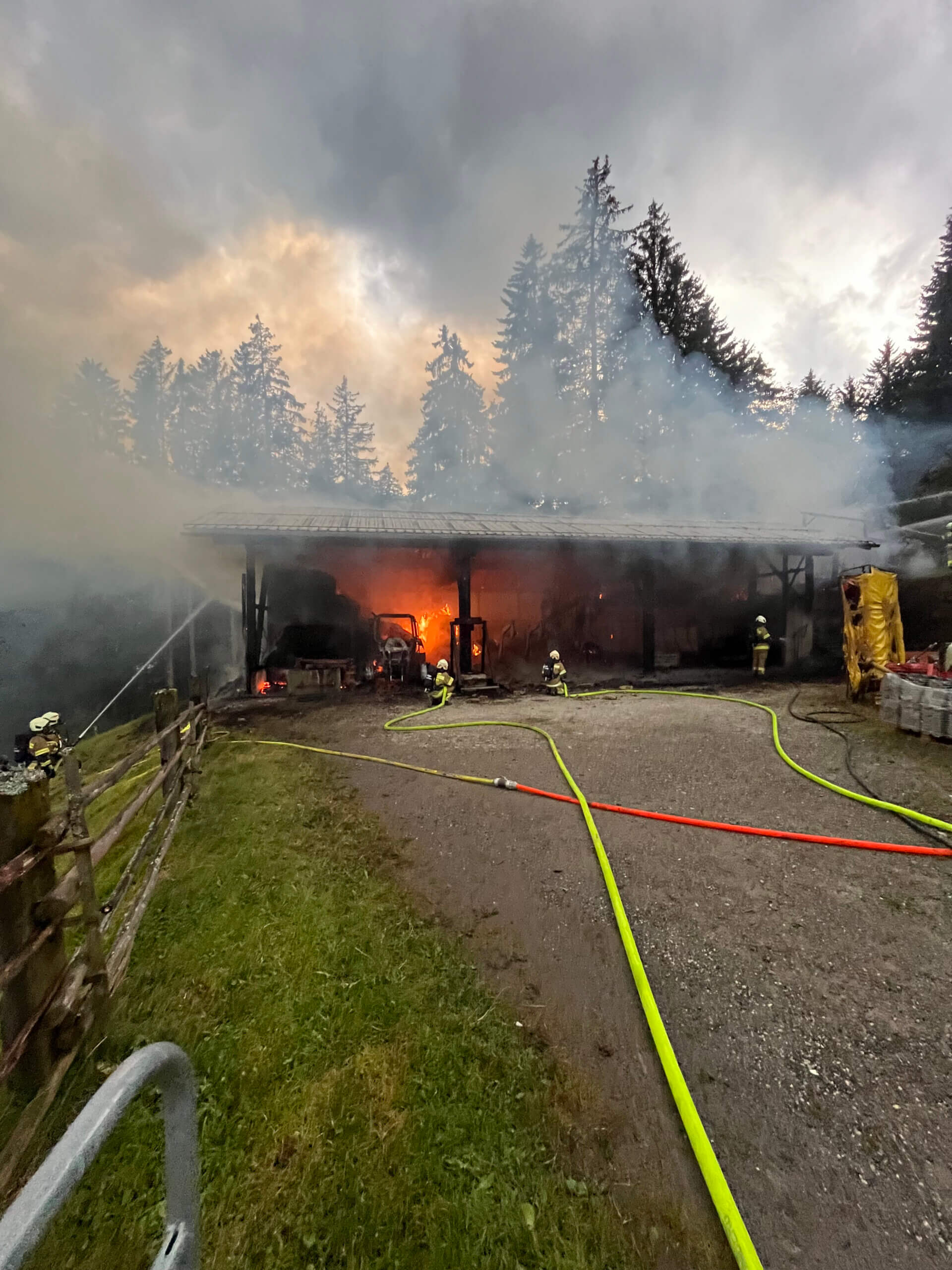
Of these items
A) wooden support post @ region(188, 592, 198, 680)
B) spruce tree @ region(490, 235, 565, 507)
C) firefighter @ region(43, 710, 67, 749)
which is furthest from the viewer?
spruce tree @ region(490, 235, 565, 507)

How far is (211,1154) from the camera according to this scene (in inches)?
77.4

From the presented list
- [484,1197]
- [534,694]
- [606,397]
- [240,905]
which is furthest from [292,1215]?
[606,397]

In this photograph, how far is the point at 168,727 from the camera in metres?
4.77

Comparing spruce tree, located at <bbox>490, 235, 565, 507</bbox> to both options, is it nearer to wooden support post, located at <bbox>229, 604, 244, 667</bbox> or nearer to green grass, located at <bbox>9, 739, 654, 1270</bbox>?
wooden support post, located at <bbox>229, 604, 244, 667</bbox>

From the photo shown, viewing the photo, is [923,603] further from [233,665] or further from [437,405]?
[437,405]

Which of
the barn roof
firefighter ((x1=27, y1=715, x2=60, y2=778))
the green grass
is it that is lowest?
the green grass

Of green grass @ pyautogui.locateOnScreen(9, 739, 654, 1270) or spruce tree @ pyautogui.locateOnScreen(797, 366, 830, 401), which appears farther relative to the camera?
spruce tree @ pyautogui.locateOnScreen(797, 366, 830, 401)

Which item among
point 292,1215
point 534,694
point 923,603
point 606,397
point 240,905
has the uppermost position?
point 606,397

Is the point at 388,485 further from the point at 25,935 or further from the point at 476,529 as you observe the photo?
the point at 25,935

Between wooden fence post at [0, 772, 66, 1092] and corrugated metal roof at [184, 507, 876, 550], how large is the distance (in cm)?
883

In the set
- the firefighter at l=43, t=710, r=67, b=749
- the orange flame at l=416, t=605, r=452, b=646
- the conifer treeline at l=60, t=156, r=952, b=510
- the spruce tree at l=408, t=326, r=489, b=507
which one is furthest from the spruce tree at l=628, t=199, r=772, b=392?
the firefighter at l=43, t=710, r=67, b=749

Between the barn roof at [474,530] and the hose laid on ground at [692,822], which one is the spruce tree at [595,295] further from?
the hose laid on ground at [692,822]

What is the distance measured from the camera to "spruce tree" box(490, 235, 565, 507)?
2756 cm

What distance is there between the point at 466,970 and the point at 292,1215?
4.29 ft
